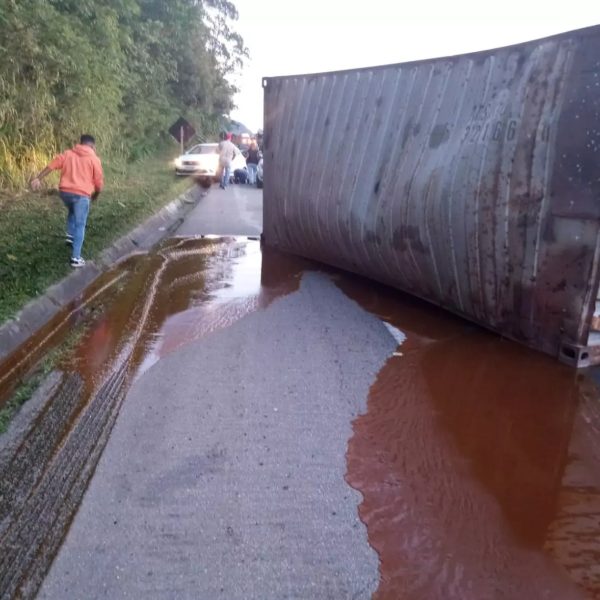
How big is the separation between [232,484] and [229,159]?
17.8 meters

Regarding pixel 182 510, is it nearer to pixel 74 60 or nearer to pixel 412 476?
pixel 412 476

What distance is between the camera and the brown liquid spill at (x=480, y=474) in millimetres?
2883

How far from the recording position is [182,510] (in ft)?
10.7

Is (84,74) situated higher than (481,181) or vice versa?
(84,74)

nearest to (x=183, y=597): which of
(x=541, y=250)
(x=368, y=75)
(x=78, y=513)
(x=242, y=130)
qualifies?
(x=78, y=513)

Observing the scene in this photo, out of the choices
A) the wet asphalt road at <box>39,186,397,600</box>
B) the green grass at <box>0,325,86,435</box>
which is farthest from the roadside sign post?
the wet asphalt road at <box>39,186,397,600</box>

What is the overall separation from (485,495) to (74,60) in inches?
522

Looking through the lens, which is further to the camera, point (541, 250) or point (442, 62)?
point (442, 62)

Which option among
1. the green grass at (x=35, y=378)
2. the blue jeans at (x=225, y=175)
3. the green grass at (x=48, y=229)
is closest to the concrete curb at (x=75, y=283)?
the green grass at (x=48, y=229)

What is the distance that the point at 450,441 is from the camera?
410 centimetres

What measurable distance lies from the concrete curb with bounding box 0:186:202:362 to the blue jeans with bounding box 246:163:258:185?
8.40 metres

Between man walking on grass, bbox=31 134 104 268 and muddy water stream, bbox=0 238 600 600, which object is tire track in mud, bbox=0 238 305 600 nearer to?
muddy water stream, bbox=0 238 600 600

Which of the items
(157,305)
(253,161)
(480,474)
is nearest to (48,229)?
(157,305)

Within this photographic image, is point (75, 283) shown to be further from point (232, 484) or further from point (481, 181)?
point (232, 484)
